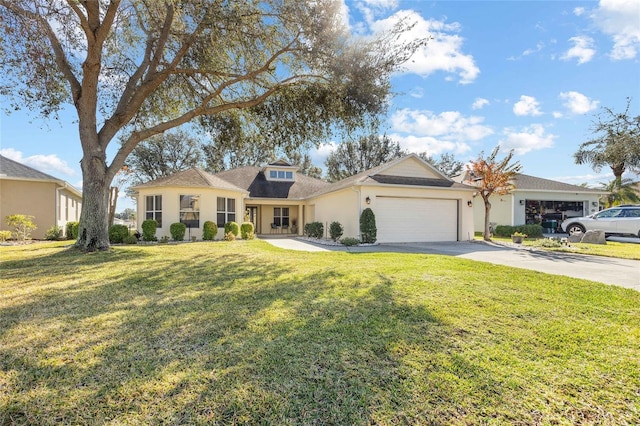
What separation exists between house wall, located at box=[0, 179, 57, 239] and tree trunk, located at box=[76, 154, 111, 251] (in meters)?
9.60

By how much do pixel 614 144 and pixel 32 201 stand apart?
2846 centimetres

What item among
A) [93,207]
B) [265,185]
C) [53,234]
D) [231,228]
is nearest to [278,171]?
[265,185]

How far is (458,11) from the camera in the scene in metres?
9.57

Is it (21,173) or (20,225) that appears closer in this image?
(20,225)

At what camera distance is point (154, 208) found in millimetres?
16016

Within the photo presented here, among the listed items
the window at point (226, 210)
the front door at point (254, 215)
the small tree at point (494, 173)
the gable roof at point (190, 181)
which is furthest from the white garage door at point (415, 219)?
the front door at point (254, 215)

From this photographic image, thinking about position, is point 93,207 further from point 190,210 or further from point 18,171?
point 18,171

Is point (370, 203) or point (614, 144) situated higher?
point (614, 144)

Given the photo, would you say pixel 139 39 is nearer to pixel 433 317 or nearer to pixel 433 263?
pixel 433 263

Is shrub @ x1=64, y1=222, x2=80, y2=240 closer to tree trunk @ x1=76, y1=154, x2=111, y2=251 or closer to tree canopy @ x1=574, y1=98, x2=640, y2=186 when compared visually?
tree trunk @ x1=76, y1=154, x2=111, y2=251

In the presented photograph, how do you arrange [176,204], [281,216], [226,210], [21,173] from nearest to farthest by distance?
[176,204] < [21,173] < [226,210] < [281,216]

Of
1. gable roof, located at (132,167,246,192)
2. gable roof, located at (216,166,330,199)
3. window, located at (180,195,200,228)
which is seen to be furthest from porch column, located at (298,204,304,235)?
window, located at (180,195,200,228)

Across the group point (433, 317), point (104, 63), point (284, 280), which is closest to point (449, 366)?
point (433, 317)

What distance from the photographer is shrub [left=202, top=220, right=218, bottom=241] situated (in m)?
15.5
